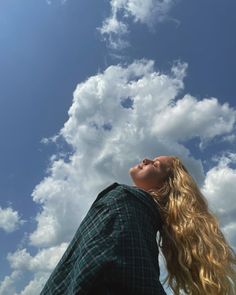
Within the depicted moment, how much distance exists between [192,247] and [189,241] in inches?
4.2

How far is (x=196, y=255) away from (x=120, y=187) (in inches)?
64.7

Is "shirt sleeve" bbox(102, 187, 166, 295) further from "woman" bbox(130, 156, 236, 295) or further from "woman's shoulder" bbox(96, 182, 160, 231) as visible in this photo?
"woman" bbox(130, 156, 236, 295)

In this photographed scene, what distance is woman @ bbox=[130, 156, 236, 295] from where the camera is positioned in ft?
21.6

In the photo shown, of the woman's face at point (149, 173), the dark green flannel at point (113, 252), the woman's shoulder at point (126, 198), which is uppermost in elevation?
the woman's face at point (149, 173)

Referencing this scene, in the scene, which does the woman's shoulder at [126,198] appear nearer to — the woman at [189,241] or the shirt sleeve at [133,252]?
the shirt sleeve at [133,252]

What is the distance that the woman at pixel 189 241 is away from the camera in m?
6.57

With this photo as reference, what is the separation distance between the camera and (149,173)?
7754 millimetres

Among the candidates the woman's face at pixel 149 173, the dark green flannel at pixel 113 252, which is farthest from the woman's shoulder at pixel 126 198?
the woman's face at pixel 149 173

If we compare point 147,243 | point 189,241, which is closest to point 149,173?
point 189,241

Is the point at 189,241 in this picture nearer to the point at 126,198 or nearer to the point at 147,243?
the point at 147,243

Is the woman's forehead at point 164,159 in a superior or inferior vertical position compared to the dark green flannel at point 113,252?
superior

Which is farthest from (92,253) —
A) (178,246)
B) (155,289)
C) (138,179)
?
(138,179)

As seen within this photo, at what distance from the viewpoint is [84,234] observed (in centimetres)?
571

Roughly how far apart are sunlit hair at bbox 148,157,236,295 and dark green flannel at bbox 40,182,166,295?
65 cm
